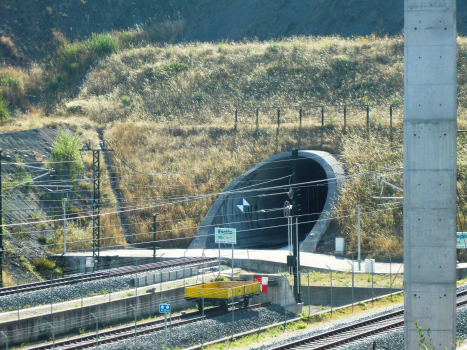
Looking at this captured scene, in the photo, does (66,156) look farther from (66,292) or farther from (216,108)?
(66,292)

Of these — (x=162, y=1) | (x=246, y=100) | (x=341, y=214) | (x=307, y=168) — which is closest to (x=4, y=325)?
(x=341, y=214)

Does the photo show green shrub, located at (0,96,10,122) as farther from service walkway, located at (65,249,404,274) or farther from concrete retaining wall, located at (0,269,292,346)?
concrete retaining wall, located at (0,269,292,346)

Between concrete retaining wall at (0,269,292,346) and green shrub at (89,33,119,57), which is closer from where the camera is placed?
concrete retaining wall at (0,269,292,346)

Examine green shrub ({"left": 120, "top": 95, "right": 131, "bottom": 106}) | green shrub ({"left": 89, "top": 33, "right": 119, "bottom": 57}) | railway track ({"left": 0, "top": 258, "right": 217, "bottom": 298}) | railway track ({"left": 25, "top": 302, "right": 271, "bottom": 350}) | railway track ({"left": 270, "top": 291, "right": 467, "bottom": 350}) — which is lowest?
railway track ({"left": 25, "top": 302, "right": 271, "bottom": 350})

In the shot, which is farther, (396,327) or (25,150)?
(25,150)

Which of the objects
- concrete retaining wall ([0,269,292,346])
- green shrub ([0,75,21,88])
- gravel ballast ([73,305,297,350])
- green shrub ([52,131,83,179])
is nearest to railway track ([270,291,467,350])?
gravel ballast ([73,305,297,350])

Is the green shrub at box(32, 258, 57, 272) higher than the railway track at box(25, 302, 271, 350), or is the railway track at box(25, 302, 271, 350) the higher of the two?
the green shrub at box(32, 258, 57, 272)

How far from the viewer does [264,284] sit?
2450cm

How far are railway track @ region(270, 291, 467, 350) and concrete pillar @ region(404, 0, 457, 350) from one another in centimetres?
595

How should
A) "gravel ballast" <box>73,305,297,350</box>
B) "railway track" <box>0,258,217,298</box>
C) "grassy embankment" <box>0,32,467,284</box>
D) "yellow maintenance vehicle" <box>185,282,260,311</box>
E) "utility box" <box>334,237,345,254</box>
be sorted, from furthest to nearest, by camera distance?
"grassy embankment" <box>0,32,467,284</box> < "utility box" <box>334,237,345,254</box> < "railway track" <box>0,258,217,298</box> < "yellow maintenance vehicle" <box>185,282,260,311</box> < "gravel ballast" <box>73,305,297,350</box>

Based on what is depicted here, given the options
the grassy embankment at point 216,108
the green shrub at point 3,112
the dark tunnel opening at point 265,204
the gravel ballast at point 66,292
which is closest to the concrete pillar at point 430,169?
the gravel ballast at point 66,292

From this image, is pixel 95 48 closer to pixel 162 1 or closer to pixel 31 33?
pixel 31 33

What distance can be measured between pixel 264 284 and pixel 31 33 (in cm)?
5523

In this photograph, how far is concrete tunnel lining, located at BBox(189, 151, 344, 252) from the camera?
3450 cm
